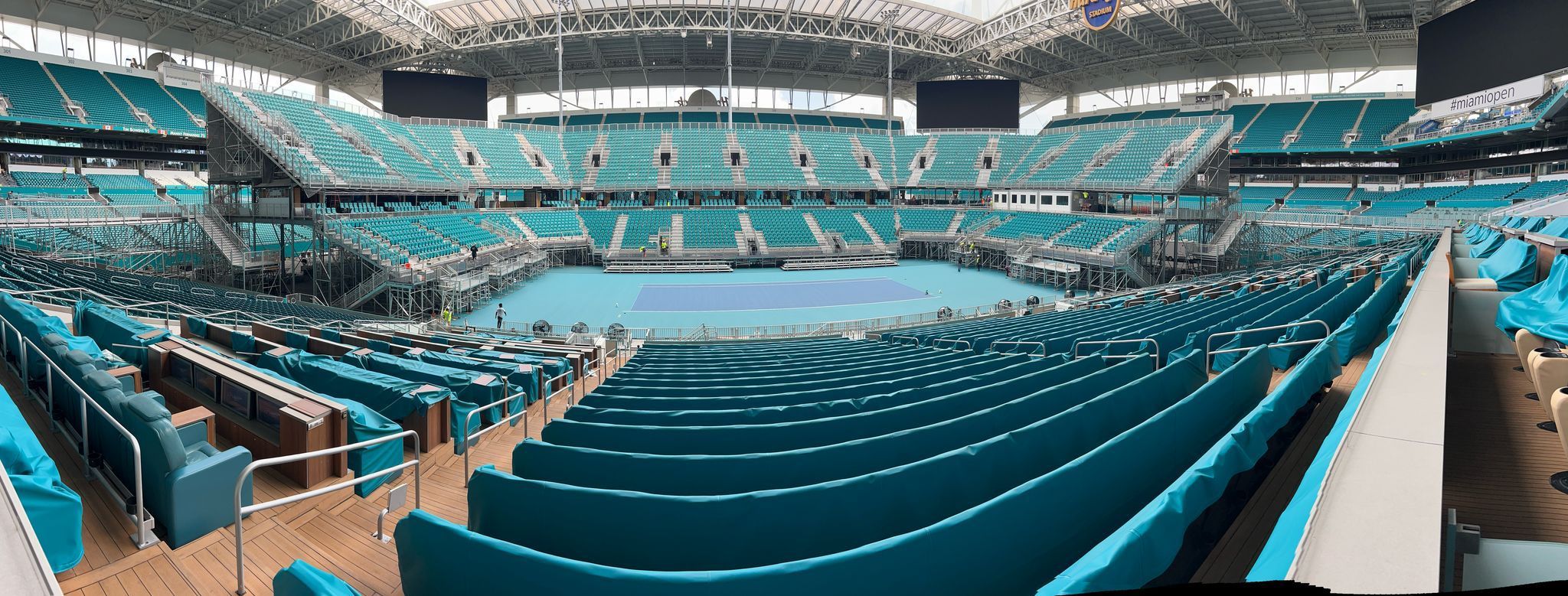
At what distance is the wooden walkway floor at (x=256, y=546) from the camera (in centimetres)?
422

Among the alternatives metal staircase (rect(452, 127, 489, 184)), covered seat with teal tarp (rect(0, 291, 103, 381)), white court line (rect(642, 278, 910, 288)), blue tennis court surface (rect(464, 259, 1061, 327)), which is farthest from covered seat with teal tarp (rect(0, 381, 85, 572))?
metal staircase (rect(452, 127, 489, 184))

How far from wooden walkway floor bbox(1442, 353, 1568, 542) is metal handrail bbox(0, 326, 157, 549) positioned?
7.06m

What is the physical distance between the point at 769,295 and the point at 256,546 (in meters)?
29.6

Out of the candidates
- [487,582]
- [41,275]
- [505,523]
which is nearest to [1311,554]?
[487,582]

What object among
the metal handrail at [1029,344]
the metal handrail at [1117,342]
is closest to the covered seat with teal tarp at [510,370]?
the metal handrail at [1029,344]

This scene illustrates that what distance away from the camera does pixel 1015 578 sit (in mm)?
2877

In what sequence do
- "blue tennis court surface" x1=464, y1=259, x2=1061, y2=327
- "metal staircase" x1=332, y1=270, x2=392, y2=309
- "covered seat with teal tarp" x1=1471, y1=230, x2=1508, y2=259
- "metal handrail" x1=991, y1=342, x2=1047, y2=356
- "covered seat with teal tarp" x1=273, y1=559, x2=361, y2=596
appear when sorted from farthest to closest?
1. "blue tennis court surface" x1=464, y1=259, x2=1061, y2=327
2. "metal staircase" x1=332, y1=270, x2=392, y2=309
3. "covered seat with teal tarp" x1=1471, y1=230, x2=1508, y2=259
4. "metal handrail" x1=991, y1=342, x2=1047, y2=356
5. "covered seat with teal tarp" x1=273, y1=559, x2=361, y2=596

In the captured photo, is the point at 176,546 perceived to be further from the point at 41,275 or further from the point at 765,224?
the point at 765,224

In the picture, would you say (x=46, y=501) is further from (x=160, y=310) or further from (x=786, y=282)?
(x=786, y=282)

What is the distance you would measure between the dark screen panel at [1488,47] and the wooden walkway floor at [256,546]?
1806 inches

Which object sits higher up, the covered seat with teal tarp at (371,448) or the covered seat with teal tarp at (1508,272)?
the covered seat with teal tarp at (1508,272)

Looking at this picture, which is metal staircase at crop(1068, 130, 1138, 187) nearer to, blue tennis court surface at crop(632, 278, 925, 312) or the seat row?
blue tennis court surface at crop(632, 278, 925, 312)

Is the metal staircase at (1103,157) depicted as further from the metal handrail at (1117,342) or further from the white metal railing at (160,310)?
the white metal railing at (160,310)

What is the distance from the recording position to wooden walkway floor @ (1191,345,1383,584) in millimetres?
3453
